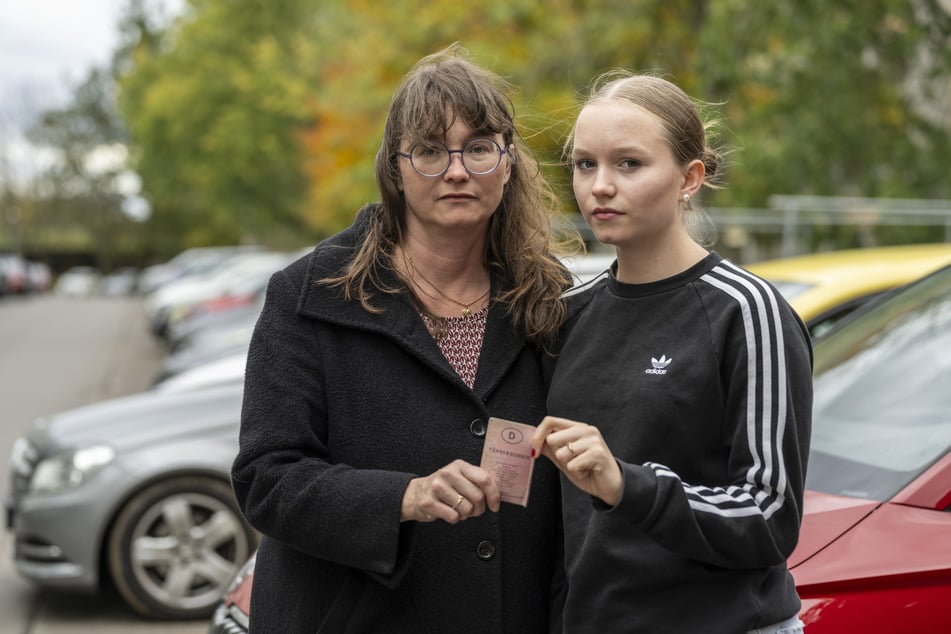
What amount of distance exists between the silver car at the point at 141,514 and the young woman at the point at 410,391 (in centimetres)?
362

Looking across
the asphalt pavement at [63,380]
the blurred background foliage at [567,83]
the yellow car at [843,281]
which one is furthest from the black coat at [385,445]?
the asphalt pavement at [63,380]

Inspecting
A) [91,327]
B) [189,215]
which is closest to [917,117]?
[91,327]

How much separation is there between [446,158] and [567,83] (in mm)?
16248

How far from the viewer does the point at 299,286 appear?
216 centimetres

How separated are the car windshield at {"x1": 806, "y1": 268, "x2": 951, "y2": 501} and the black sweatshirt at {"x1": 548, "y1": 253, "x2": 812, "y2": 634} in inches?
31.4

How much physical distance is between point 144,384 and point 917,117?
10.1m

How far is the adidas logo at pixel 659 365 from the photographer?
185 centimetres

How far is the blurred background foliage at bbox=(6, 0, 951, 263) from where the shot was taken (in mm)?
11422

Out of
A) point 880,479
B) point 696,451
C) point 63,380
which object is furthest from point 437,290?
point 63,380

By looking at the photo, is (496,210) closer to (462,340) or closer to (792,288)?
(462,340)

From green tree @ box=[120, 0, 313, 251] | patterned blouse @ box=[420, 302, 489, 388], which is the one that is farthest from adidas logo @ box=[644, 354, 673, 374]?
green tree @ box=[120, 0, 313, 251]

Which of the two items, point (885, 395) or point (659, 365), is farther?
point (885, 395)

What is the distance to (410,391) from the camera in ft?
7.06

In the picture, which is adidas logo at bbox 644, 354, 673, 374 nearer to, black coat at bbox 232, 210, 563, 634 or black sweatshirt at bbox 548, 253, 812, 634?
black sweatshirt at bbox 548, 253, 812, 634
